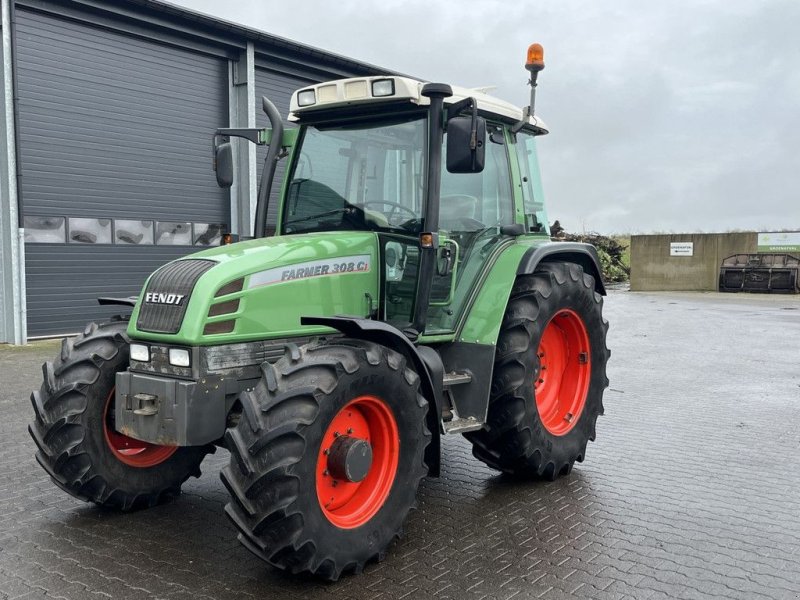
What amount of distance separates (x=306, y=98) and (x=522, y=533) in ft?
9.74

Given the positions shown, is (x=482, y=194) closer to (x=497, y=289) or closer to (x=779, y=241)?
(x=497, y=289)

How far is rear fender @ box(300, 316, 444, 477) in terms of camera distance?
3.85 metres

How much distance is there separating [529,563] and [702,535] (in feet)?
3.70

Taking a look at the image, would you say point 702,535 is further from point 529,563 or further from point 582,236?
point 582,236

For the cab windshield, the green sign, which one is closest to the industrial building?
the cab windshield

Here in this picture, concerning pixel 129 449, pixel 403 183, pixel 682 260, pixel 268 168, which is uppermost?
pixel 268 168

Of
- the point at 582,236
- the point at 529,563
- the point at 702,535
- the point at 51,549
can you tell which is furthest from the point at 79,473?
the point at 582,236

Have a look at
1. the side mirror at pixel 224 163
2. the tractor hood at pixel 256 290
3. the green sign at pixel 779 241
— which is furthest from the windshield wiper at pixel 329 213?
the green sign at pixel 779 241

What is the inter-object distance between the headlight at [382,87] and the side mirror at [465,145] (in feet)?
1.66

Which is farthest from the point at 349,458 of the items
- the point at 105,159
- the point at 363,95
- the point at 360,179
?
the point at 105,159

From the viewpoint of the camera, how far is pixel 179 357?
3.92 m

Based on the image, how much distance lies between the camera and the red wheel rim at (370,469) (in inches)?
149

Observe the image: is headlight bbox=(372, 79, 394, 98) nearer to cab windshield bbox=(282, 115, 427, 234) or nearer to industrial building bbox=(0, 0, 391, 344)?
cab windshield bbox=(282, 115, 427, 234)

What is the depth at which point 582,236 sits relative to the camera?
30.8 meters
